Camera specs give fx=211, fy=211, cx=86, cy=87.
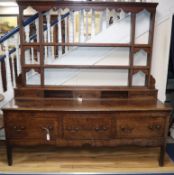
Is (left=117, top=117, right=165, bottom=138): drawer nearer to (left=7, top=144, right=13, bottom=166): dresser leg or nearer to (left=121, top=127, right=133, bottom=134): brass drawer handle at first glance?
(left=121, top=127, right=133, bottom=134): brass drawer handle

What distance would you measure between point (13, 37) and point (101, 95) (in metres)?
1.32

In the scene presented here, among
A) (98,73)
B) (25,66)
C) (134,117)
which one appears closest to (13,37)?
(25,66)

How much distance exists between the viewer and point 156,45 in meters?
2.70

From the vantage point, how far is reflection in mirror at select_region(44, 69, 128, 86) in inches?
105

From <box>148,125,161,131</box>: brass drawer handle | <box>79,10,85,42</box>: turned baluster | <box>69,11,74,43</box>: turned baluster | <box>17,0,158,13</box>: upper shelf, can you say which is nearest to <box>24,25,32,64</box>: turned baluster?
<box>17,0,158,13</box>: upper shelf

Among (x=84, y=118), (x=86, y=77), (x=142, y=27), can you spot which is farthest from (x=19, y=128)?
(x=142, y=27)

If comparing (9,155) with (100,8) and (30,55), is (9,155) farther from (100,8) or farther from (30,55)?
(100,8)

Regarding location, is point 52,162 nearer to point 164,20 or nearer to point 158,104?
point 158,104

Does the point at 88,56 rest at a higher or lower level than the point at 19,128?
higher

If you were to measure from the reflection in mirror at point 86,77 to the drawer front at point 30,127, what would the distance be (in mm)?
616

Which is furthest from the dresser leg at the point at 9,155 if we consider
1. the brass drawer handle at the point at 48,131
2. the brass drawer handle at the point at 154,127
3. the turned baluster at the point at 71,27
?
the brass drawer handle at the point at 154,127

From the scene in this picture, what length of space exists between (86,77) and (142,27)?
925 millimetres

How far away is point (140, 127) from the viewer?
7.48 ft

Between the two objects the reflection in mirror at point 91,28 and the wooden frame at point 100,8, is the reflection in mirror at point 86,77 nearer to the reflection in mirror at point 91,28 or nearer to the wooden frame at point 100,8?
the wooden frame at point 100,8
